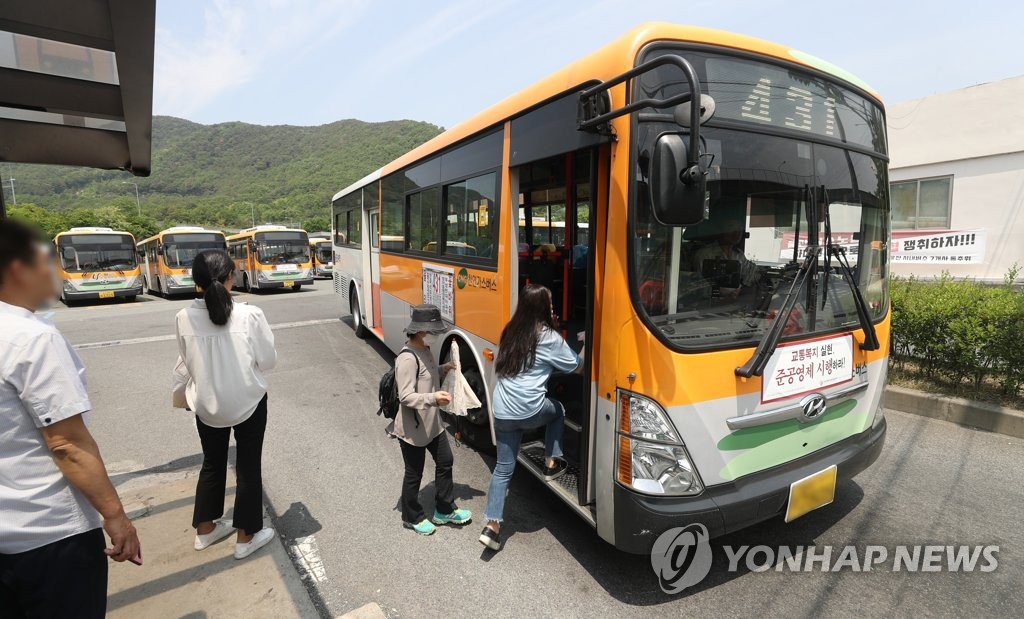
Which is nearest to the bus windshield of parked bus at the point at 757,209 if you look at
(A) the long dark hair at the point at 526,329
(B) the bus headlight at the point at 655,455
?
(B) the bus headlight at the point at 655,455

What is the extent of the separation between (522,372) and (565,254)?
1.75m

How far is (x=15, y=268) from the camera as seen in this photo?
1.60m

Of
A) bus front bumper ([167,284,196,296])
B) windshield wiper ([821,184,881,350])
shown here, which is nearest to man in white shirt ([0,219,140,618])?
windshield wiper ([821,184,881,350])

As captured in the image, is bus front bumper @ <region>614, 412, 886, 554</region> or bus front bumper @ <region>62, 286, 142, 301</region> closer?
bus front bumper @ <region>614, 412, 886, 554</region>

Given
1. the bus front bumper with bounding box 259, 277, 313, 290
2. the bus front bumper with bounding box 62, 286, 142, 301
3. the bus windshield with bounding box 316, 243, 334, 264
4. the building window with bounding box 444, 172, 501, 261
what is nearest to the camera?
the building window with bounding box 444, 172, 501, 261

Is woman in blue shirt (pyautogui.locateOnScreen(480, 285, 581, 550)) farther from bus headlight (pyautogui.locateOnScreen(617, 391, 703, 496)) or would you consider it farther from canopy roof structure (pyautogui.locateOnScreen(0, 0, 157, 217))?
canopy roof structure (pyautogui.locateOnScreen(0, 0, 157, 217))

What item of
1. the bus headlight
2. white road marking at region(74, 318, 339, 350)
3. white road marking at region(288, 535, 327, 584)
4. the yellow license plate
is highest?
the bus headlight

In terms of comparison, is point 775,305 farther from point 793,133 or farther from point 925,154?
point 925,154

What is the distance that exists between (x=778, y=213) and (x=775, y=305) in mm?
527

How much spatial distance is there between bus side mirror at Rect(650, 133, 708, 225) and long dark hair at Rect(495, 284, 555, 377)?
1.01 m

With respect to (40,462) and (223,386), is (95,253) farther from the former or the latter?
(40,462)

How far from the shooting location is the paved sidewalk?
264 cm

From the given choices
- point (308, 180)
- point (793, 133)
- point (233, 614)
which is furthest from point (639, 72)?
point (308, 180)

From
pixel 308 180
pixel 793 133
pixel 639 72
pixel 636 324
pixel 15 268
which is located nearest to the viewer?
pixel 15 268
